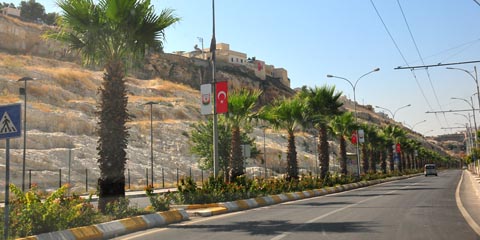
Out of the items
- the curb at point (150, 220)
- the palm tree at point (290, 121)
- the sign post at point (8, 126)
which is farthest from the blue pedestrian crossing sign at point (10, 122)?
the palm tree at point (290, 121)

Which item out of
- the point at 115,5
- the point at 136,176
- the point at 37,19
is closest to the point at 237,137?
the point at 115,5

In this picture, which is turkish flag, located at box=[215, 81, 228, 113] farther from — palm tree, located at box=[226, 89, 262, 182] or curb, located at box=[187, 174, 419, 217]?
palm tree, located at box=[226, 89, 262, 182]

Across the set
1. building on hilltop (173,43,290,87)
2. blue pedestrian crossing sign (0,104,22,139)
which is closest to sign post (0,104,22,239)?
blue pedestrian crossing sign (0,104,22,139)

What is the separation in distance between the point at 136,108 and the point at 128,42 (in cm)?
6207

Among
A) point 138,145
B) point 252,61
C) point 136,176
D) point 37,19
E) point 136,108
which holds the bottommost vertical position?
point 136,176

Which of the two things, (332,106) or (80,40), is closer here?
(80,40)

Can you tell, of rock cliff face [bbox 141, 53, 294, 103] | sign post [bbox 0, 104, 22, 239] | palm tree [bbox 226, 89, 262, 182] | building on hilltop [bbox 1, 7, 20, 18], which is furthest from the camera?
rock cliff face [bbox 141, 53, 294, 103]

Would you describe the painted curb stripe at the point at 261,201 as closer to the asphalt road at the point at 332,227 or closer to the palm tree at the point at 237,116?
the palm tree at the point at 237,116

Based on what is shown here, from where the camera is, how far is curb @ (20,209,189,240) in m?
10.3

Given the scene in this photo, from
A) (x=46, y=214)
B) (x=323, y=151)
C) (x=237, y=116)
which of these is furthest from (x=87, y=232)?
(x=323, y=151)

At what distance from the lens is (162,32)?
1532 centimetres

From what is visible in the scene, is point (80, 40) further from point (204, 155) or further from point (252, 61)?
point (252, 61)

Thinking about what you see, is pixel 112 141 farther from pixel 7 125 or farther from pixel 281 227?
pixel 281 227

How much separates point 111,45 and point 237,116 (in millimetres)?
11720
